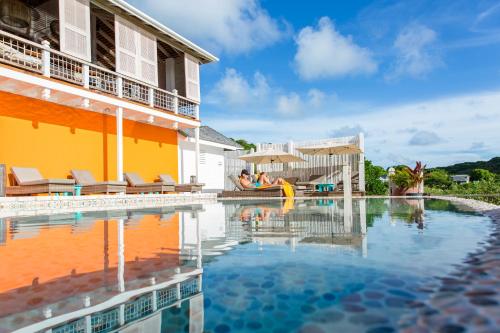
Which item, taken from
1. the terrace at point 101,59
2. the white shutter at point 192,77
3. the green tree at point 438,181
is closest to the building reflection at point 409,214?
the terrace at point 101,59

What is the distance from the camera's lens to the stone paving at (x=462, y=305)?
1.26 metres

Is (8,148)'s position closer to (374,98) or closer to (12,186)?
(12,186)

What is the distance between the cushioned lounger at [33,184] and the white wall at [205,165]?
23.3 feet

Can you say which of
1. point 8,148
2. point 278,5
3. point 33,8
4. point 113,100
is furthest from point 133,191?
point 278,5

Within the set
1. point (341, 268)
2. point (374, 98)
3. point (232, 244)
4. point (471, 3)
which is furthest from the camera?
point (374, 98)

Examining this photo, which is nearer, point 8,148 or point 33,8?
point 8,148

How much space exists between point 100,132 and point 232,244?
11.1 meters

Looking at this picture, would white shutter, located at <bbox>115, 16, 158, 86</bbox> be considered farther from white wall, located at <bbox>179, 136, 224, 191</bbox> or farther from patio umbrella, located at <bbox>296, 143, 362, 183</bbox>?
patio umbrella, located at <bbox>296, 143, 362, 183</bbox>

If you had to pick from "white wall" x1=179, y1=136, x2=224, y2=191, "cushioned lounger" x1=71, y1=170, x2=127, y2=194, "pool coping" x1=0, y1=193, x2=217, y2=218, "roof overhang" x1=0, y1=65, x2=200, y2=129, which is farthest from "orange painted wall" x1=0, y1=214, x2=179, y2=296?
"white wall" x1=179, y1=136, x2=224, y2=191

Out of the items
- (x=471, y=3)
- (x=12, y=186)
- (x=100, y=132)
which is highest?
(x=471, y=3)

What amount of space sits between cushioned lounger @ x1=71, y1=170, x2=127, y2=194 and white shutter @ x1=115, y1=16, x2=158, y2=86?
150 inches

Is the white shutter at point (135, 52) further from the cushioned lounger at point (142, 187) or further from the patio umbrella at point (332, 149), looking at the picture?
the patio umbrella at point (332, 149)

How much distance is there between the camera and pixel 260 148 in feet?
70.0

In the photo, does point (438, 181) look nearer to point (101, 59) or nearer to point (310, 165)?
point (310, 165)
